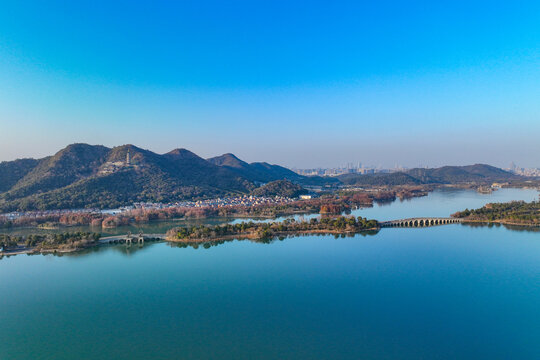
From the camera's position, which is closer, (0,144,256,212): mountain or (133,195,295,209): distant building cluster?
(0,144,256,212): mountain

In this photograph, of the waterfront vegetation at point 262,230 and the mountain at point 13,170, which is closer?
the waterfront vegetation at point 262,230

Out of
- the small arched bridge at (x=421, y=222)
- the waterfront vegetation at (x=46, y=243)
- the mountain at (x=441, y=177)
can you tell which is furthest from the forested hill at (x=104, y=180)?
the mountain at (x=441, y=177)

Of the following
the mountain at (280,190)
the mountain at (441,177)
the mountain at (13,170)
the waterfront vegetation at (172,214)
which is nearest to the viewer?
the waterfront vegetation at (172,214)

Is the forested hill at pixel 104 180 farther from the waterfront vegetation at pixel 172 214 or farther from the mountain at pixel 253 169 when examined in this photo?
the mountain at pixel 253 169

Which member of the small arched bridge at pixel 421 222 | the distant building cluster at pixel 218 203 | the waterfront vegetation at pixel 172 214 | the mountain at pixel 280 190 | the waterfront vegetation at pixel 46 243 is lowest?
the small arched bridge at pixel 421 222

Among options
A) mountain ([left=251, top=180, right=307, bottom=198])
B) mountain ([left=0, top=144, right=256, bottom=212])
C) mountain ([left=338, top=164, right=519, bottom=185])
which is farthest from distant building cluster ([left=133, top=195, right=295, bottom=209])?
mountain ([left=338, top=164, right=519, bottom=185])

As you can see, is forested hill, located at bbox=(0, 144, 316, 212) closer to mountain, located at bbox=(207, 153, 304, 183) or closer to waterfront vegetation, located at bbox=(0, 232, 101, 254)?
mountain, located at bbox=(207, 153, 304, 183)
